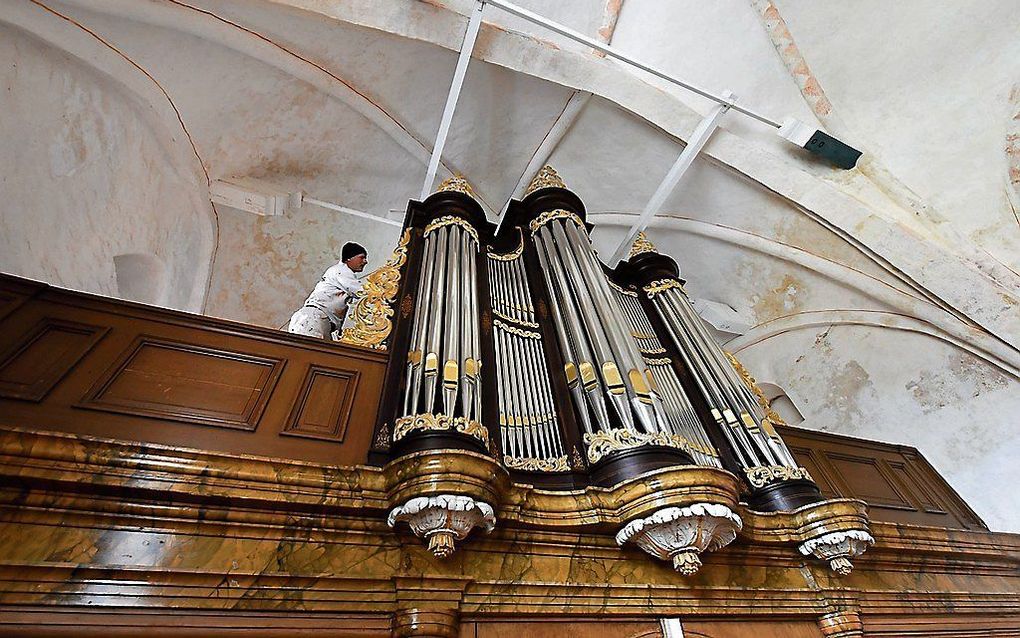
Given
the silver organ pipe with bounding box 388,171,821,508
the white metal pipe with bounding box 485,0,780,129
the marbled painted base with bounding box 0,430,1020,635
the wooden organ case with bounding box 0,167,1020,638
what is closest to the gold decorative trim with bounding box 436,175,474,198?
the silver organ pipe with bounding box 388,171,821,508

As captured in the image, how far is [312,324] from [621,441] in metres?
2.19

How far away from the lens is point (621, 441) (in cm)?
255

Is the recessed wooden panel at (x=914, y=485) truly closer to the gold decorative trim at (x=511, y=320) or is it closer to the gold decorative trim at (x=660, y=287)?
the gold decorative trim at (x=660, y=287)

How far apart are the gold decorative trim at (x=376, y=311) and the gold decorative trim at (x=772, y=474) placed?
7.04 feet

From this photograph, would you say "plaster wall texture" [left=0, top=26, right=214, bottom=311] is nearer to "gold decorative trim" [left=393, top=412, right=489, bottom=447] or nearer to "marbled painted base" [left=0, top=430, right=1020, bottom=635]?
"marbled painted base" [left=0, top=430, right=1020, bottom=635]

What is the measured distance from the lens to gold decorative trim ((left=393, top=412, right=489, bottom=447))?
231cm

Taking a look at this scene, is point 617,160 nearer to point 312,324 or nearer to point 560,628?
point 312,324

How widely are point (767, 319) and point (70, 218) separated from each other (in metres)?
6.93

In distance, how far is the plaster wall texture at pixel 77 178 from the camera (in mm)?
3613

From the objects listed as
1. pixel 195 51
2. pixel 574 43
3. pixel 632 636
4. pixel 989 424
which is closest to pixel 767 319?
pixel 989 424

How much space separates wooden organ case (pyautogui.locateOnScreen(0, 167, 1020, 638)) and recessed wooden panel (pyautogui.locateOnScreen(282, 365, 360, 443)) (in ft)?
0.04

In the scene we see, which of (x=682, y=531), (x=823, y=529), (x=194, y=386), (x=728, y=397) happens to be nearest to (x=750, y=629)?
(x=823, y=529)

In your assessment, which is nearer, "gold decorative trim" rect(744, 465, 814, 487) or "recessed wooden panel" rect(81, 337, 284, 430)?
"recessed wooden panel" rect(81, 337, 284, 430)

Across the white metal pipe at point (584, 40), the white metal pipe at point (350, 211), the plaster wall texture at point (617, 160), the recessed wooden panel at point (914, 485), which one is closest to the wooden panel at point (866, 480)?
the recessed wooden panel at point (914, 485)
